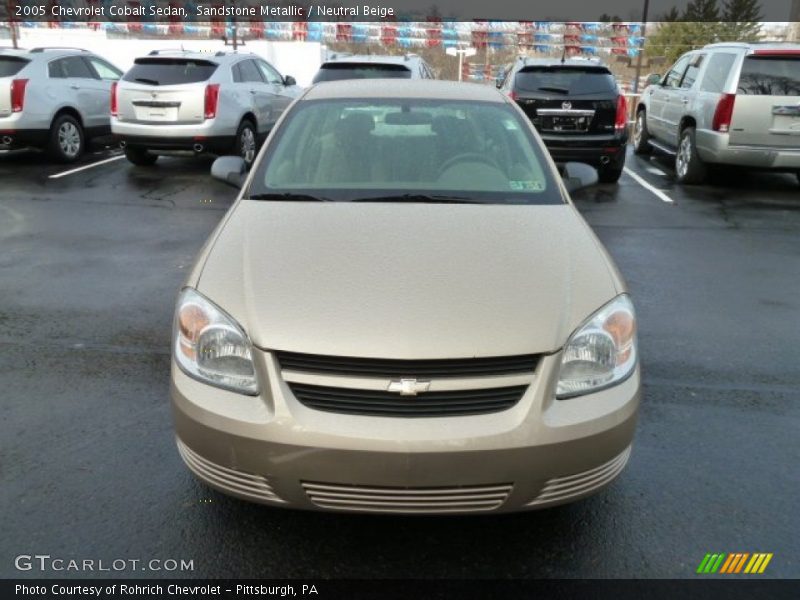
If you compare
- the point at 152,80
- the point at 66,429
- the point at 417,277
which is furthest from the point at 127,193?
the point at 417,277

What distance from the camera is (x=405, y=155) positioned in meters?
3.71

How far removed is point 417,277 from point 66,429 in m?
1.95

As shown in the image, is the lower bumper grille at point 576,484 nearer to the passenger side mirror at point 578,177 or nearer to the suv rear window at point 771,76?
the passenger side mirror at point 578,177

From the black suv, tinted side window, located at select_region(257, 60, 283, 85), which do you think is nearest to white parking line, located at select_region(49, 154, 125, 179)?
tinted side window, located at select_region(257, 60, 283, 85)

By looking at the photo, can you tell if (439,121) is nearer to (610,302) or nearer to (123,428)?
(610,302)

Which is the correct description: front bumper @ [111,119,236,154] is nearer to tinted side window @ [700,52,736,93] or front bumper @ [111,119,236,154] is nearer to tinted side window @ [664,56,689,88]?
tinted side window @ [700,52,736,93]

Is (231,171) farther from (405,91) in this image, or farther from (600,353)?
(600,353)

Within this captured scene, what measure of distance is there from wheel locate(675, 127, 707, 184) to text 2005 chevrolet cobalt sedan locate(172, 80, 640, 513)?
769cm

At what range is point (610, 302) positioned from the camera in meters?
2.59

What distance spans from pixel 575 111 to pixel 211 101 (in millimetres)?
4966

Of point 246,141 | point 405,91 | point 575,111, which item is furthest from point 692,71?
point 405,91

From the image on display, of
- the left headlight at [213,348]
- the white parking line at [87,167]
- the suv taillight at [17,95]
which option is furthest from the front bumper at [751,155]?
the suv taillight at [17,95]

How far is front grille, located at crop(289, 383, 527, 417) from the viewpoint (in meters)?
2.28

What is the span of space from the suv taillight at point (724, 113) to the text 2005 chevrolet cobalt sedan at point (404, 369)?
696 centimetres
